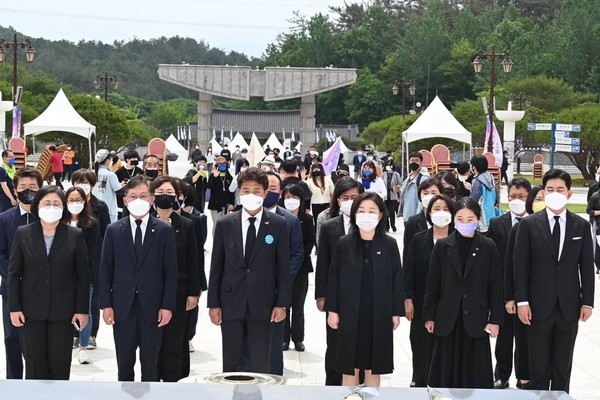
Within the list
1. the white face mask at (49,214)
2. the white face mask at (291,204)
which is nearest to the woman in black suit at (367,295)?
the white face mask at (49,214)

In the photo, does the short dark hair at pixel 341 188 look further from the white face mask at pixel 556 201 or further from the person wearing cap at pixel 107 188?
the person wearing cap at pixel 107 188

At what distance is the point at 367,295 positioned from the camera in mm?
7012

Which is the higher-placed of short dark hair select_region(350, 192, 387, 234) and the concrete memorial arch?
the concrete memorial arch

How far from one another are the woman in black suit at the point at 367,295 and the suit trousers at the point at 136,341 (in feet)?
4.10

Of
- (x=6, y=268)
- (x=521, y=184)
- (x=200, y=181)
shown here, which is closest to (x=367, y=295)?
(x=521, y=184)

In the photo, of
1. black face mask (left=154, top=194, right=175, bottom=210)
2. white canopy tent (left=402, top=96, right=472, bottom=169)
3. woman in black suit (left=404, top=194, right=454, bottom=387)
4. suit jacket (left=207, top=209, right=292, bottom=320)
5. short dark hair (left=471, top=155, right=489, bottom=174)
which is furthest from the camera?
white canopy tent (left=402, top=96, right=472, bottom=169)

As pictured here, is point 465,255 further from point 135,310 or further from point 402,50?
point 402,50

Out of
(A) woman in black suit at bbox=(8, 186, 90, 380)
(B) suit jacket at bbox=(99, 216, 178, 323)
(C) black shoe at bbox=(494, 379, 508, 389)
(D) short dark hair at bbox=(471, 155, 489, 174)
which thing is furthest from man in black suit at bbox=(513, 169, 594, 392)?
(D) short dark hair at bbox=(471, 155, 489, 174)

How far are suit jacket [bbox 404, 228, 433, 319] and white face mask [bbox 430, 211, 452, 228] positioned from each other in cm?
17

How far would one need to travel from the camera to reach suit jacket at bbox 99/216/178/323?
6996mm

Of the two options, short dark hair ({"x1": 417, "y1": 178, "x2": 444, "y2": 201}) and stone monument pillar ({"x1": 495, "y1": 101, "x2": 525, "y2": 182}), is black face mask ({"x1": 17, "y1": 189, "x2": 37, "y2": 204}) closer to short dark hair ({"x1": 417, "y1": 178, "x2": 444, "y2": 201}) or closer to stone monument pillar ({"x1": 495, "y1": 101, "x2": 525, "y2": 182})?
short dark hair ({"x1": 417, "y1": 178, "x2": 444, "y2": 201})

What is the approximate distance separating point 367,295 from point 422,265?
81cm

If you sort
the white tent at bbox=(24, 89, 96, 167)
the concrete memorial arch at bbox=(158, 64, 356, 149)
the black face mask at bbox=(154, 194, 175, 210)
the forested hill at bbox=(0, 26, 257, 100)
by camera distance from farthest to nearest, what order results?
the forested hill at bbox=(0, 26, 257, 100) < the concrete memorial arch at bbox=(158, 64, 356, 149) < the white tent at bbox=(24, 89, 96, 167) < the black face mask at bbox=(154, 194, 175, 210)

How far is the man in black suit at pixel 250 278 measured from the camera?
718 centimetres
